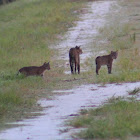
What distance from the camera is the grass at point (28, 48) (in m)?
11.8

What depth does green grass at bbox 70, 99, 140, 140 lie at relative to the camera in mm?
8242

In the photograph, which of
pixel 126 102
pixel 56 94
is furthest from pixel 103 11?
pixel 126 102

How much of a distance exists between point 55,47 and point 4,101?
1244 cm

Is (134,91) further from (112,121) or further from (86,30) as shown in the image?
(86,30)

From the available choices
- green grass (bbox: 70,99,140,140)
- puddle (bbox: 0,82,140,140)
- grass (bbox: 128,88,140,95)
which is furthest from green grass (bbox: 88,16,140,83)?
green grass (bbox: 70,99,140,140)

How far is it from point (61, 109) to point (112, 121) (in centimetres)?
225

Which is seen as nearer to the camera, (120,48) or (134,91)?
(134,91)

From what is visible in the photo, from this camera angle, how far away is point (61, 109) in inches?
435

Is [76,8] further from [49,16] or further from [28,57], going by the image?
[28,57]

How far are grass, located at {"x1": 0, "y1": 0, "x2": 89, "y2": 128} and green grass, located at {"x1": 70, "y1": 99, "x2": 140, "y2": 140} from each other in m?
1.52

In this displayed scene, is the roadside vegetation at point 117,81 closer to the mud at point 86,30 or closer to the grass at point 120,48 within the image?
the grass at point 120,48

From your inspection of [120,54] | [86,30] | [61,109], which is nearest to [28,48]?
[120,54]

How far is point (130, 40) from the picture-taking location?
23.6 meters

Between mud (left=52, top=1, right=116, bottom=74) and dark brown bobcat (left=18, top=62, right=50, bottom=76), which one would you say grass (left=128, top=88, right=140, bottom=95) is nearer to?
dark brown bobcat (left=18, top=62, right=50, bottom=76)
